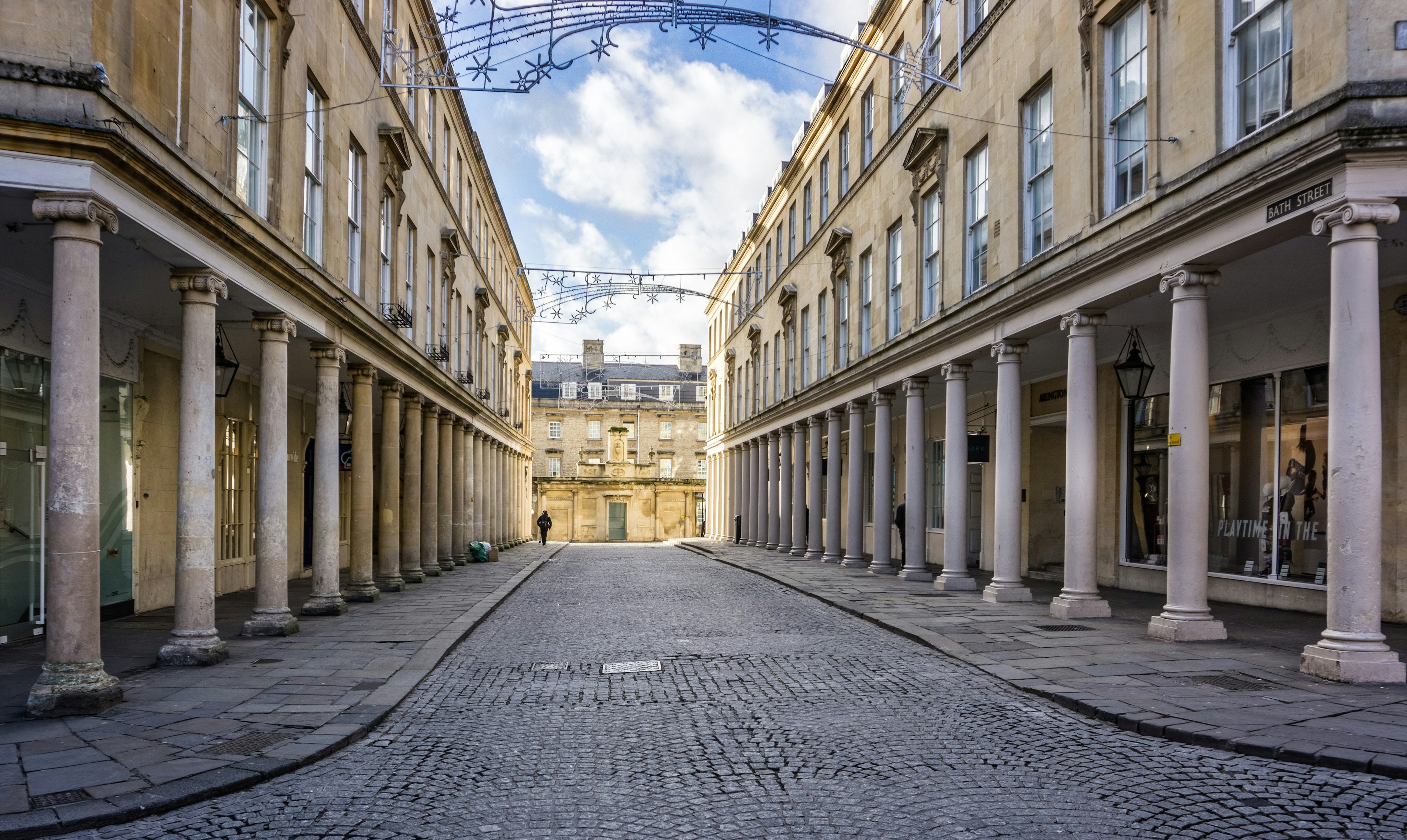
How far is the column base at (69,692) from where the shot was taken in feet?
25.9

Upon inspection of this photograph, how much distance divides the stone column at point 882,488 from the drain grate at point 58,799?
18.3 meters

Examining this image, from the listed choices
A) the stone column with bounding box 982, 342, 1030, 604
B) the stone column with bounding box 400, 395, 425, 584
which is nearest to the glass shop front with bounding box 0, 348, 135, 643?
the stone column with bounding box 400, 395, 425, 584

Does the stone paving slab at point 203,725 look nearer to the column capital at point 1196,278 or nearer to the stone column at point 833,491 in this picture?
the column capital at point 1196,278

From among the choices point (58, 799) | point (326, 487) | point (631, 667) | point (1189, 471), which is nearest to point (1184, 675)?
point (1189, 471)

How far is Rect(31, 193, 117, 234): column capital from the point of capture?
26.1 feet

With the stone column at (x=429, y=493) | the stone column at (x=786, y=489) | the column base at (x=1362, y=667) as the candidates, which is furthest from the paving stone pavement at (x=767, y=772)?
the stone column at (x=786, y=489)

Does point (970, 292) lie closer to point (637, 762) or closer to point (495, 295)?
point (637, 762)

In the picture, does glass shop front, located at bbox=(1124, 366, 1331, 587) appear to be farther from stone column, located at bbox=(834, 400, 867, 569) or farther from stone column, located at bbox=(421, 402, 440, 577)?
stone column, located at bbox=(421, 402, 440, 577)

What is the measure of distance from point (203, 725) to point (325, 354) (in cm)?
823

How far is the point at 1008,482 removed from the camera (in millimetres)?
15797

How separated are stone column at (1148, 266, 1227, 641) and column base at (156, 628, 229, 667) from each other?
10122 millimetres

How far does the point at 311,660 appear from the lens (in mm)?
10695

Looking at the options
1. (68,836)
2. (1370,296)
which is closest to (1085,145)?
(1370,296)

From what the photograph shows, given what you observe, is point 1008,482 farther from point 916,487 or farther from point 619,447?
point 619,447
